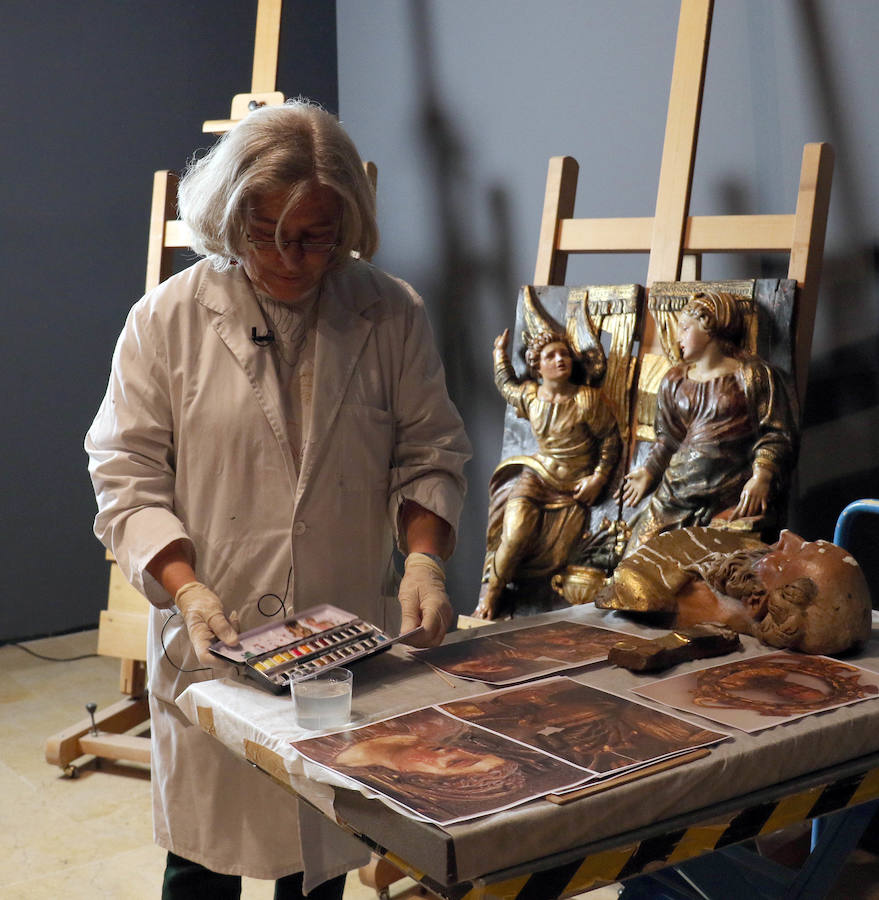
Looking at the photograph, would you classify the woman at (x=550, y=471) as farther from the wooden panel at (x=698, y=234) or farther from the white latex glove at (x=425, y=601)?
the white latex glove at (x=425, y=601)

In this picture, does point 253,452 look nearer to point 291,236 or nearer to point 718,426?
point 291,236

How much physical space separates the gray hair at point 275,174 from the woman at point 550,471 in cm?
124

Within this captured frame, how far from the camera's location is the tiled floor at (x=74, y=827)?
2.53m

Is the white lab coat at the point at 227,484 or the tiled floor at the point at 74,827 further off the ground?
the white lab coat at the point at 227,484

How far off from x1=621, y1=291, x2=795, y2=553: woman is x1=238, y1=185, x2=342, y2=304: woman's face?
1.12 meters

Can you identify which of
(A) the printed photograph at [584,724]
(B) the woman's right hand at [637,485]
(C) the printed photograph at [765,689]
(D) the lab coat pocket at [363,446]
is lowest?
(A) the printed photograph at [584,724]

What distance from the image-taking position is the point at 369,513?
69.0 inches

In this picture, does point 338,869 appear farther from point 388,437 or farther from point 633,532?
point 633,532

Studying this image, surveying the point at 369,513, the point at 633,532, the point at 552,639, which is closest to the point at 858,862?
the point at 633,532

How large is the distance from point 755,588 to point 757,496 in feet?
2.26

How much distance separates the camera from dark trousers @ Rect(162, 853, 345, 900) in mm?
1669

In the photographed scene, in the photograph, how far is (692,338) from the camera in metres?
2.49

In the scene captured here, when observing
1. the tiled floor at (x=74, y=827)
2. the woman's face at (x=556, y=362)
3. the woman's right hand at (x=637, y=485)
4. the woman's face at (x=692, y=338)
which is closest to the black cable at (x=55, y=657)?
the tiled floor at (x=74, y=827)

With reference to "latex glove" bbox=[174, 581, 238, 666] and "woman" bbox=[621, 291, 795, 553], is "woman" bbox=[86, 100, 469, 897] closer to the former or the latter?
"latex glove" bbox=[174, 581, 238, 666]
